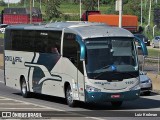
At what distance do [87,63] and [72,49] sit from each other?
1135mm

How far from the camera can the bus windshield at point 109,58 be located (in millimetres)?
21203

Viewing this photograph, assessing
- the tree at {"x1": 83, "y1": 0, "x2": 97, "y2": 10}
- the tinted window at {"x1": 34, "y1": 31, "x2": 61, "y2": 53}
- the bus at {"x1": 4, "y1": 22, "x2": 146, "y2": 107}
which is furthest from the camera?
the tree at {"x1": 83, "y1": 0, "x2": 97, "y2": 10}

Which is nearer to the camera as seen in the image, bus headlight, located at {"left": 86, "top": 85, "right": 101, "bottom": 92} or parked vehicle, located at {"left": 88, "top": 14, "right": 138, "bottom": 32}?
bus headlight, located at {"left": 86, "top": 85, "right": 101, "bottom": 92}

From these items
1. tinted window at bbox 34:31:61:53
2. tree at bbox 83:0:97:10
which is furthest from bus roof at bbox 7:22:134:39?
tree at bbox 83:0:97:10

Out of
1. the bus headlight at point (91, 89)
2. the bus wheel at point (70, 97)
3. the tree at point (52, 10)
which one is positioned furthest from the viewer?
the tree at point (52, 10)

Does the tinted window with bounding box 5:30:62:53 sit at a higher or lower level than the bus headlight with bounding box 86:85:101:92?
higher

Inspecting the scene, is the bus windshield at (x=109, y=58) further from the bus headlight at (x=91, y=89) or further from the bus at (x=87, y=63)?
the bus headlight at (x=91, y=89)

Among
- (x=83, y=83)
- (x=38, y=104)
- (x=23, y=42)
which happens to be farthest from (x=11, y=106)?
(x=23, y=42)

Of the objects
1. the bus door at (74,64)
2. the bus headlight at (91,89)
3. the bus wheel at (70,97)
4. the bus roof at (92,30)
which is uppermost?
the bus roof at (92,30)

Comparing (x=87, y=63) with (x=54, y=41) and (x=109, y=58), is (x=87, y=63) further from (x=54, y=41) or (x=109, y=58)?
(x=54, y=41)

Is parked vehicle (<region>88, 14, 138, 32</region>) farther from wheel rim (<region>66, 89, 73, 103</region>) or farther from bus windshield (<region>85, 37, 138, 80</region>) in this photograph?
bus windshield (<region>85, 37, 138, 80</region>)

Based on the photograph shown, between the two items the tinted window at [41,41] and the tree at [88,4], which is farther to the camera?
the tree at [88,4]

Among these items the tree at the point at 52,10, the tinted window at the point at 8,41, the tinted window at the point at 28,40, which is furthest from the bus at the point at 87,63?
the tree at the point at 52,10

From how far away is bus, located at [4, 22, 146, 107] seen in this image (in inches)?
834
